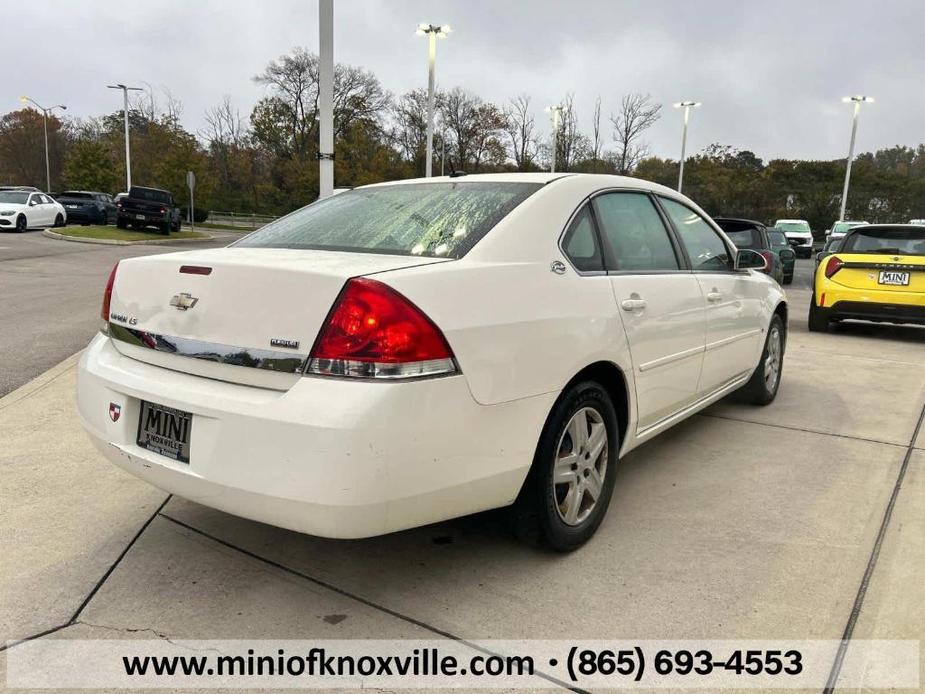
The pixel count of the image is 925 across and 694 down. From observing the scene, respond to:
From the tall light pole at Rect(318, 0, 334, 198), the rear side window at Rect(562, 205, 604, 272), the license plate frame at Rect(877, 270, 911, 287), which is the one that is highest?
the tall light pole at Rect(318, 0, 334, 198)

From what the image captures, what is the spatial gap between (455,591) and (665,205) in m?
2.45

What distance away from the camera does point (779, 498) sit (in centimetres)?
365

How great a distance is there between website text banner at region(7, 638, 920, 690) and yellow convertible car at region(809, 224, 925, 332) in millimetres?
7408

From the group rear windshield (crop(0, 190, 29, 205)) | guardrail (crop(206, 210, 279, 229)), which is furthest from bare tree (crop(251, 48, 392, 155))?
rear windshield (crop(0, 190, 29, 205))

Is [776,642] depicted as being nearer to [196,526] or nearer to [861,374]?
[196,526]

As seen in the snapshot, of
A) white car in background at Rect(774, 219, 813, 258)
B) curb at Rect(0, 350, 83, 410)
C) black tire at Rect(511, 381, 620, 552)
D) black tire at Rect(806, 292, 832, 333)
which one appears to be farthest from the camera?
white car in background at Rect(774, 219, 813, 258)

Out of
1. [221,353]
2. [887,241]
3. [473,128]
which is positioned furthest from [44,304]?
[473,128]

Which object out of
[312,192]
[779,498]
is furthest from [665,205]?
[312,192]

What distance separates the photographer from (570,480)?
115 inches

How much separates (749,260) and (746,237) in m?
7.32

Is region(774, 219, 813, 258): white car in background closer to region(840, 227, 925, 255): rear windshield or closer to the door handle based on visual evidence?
region(840, 227, 925, 255): rear windshield

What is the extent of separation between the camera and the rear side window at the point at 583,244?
9.83 ft

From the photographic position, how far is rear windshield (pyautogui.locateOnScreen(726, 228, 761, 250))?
11.3 m

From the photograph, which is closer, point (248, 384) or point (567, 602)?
point (248, 384)
